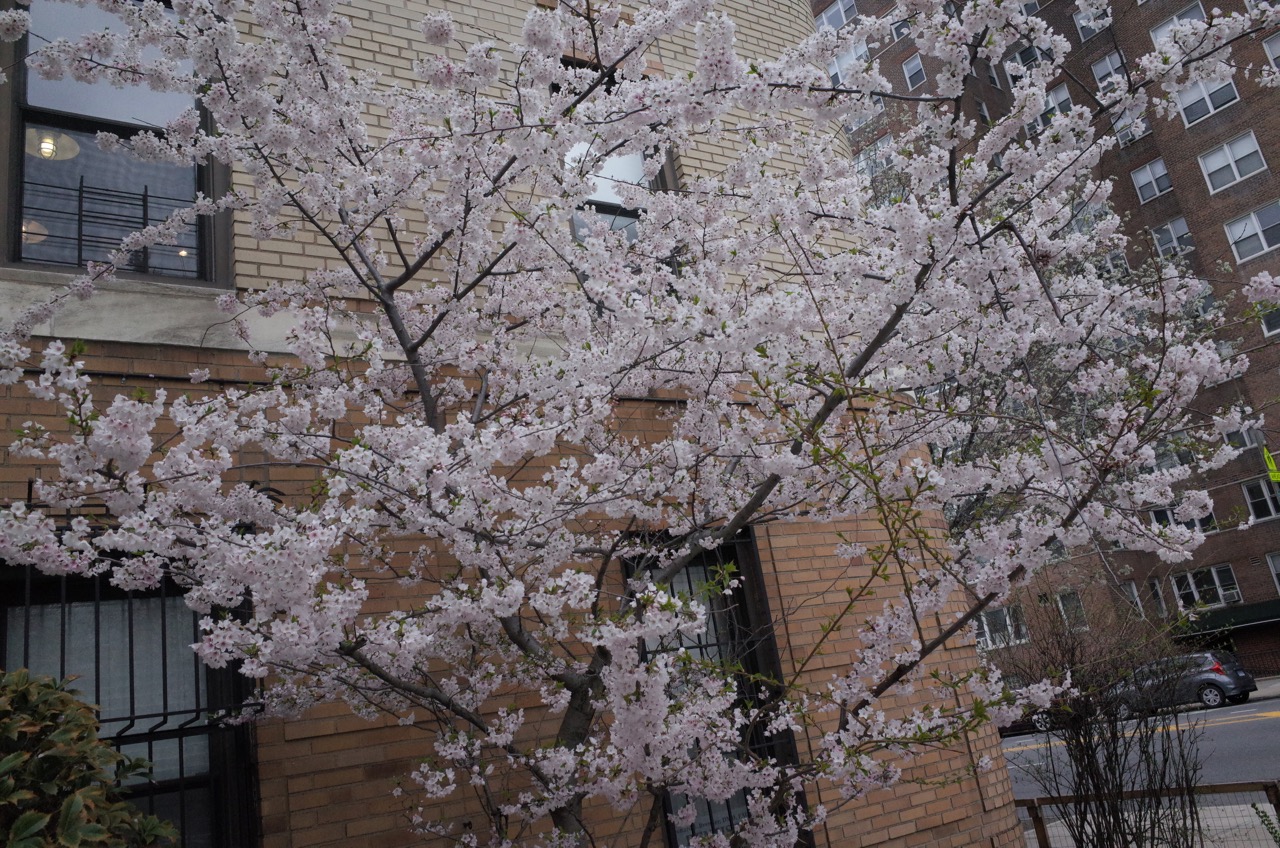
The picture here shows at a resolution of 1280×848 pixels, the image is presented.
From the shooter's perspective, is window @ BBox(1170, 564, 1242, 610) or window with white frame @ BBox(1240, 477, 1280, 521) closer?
window with white frame @ BBox(1240, 477, 1280, 521)

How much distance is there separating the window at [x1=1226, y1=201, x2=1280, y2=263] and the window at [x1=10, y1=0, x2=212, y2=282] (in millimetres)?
28234

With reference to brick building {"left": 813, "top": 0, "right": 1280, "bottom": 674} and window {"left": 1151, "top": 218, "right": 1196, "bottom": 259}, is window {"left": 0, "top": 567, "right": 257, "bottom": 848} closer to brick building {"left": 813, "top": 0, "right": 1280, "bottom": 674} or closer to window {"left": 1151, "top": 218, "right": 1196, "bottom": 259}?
brick building {"left": 813, "top": 0, "right": 1280, "bottom": 674}

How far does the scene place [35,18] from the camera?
5562 millimetres

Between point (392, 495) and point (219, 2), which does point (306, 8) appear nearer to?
point (219, 2)

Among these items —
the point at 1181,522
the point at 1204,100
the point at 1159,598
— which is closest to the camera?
the point at 1181,522

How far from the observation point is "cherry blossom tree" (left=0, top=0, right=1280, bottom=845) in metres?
3.61

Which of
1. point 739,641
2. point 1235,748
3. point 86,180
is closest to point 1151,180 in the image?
point 1235,748

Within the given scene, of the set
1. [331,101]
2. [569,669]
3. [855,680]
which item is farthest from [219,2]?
[855,680]

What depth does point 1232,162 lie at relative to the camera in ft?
89.8

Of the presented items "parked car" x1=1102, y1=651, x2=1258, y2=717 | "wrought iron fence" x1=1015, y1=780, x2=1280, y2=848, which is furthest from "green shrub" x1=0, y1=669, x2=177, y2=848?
"parked car" x1=1102, y1=651, x2=1258, y2=717

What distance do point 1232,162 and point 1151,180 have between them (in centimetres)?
287

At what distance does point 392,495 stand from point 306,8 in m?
2.39

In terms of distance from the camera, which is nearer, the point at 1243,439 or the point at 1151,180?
the point at 1243,439

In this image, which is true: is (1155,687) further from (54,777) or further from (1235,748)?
(1235,748)
